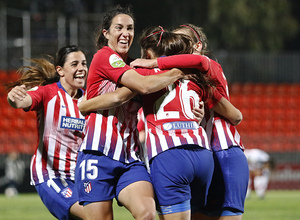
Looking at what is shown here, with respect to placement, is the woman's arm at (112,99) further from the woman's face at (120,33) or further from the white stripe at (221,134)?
the white stripe at (221,134)

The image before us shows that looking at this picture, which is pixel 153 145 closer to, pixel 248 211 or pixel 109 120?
pixel 109 120

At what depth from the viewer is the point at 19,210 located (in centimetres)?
1212

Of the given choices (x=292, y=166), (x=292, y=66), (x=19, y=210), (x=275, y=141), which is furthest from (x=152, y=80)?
(x=292, y=66)

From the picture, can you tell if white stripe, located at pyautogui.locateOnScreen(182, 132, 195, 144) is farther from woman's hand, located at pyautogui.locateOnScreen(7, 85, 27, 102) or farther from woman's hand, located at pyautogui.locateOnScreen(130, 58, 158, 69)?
woman's hand, located at pyautogui.locateOnScreen(7, 85, 27, 102)

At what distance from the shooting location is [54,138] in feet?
18.9

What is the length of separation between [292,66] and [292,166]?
5.71 metres

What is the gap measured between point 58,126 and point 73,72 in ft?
1.87

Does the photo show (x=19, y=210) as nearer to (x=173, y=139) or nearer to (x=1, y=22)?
(x=173, y=139)

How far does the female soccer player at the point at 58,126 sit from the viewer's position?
18.1 feet

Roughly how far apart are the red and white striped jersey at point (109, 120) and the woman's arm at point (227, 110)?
2.22 feet

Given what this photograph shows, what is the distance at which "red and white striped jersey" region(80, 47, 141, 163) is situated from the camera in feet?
15.0

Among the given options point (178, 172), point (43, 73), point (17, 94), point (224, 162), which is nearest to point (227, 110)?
point (224, 162)

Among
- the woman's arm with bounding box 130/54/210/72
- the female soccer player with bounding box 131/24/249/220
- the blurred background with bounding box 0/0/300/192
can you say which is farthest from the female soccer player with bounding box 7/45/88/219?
the blurred background with bounding box 0/0/300/192

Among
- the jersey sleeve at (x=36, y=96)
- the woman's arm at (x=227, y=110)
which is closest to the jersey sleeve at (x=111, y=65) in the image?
the woman's arm at (x=227, y=110)
